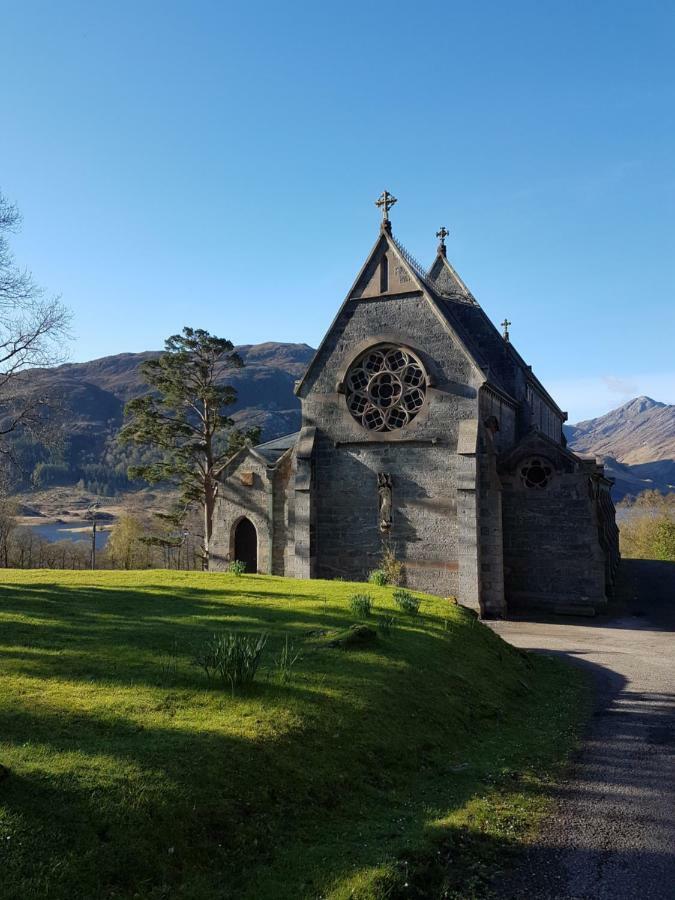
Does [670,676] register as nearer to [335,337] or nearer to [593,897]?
[593,897]

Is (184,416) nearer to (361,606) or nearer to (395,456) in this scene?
(395,456)

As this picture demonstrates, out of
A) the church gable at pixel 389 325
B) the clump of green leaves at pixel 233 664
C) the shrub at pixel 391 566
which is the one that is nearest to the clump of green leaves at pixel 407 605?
the clump of green leaves at pixel 233 664

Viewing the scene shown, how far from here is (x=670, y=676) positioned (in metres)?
15.8

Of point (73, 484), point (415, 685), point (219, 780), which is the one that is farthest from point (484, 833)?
point (73, 484)

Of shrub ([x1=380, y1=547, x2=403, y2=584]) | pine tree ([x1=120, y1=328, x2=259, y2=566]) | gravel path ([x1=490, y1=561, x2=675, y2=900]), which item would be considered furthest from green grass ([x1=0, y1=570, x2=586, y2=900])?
pine tree ([x1=120, y1=328, x2=259, y2=566])

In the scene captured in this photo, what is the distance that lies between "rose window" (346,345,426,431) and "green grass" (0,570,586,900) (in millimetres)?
15089

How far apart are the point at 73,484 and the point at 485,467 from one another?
188m

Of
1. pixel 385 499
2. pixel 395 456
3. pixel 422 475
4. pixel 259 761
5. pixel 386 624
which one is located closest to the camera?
pixel 259 761

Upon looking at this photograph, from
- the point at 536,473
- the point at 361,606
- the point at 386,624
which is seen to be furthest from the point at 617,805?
the point at 536,473

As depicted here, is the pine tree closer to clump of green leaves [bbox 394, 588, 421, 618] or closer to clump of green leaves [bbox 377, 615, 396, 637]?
clump of green leaves [bbox 394, 588, 421, 618]

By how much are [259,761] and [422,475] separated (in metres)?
20.4

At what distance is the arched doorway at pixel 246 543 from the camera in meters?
32.3

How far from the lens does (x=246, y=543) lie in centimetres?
3259

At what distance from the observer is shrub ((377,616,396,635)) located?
13.3 m
